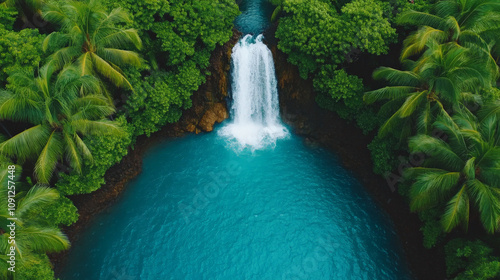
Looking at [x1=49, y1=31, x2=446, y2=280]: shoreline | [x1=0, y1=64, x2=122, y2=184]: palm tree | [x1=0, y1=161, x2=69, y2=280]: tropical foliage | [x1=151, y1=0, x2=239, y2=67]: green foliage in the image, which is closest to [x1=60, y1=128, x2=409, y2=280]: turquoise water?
[x1=49, y1=31, x2=446, y2=280]: shoreline

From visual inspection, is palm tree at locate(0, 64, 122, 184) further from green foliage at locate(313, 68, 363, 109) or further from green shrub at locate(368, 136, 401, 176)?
green shrub at locate(368, 136, 401, 176)

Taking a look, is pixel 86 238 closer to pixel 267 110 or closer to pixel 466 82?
pixel 267 110

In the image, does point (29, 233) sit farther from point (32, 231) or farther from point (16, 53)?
point (16, 53)

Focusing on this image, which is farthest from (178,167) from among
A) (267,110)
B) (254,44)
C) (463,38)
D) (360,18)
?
(463,38)

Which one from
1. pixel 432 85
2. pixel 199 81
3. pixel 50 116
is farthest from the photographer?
pixel 199 81

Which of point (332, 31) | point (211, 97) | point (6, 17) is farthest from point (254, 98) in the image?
point (6, 17)

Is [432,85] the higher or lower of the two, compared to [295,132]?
higher
